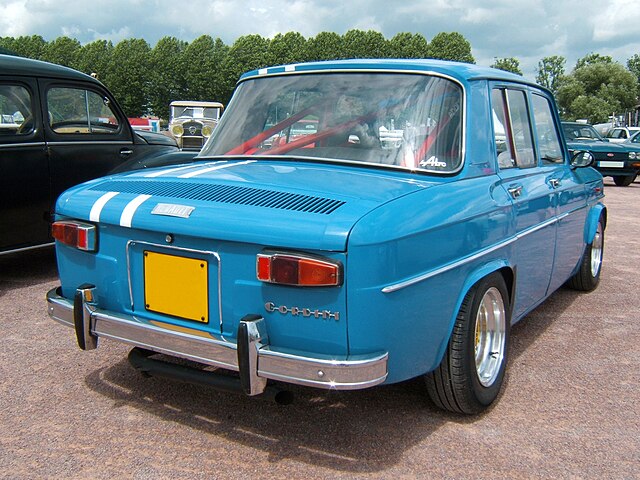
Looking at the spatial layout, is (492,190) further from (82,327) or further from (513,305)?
(82,327)

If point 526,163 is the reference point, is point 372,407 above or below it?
below

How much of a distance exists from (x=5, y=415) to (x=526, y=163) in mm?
3077

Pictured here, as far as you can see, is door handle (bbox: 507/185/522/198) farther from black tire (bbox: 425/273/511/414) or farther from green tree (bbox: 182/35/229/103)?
green tree (bbox: 182/35/229/103)

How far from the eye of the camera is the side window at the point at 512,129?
353 centimetres

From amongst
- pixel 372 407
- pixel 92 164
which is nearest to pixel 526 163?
pixel 372 407

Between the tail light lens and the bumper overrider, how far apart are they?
1.10 feet

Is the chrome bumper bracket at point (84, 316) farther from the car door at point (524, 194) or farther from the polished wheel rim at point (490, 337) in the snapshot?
the car door at point (524, 194)

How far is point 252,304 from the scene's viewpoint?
2498 millimetres

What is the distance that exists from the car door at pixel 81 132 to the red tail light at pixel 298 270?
406 cm

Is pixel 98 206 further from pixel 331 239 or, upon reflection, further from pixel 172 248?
pixel 331 239

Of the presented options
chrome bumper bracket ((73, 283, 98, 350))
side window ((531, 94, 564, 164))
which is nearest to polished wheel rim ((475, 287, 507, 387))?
side window ((531, 94, 564, 164))

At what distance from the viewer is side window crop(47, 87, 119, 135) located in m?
6.00

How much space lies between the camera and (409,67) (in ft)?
10.8

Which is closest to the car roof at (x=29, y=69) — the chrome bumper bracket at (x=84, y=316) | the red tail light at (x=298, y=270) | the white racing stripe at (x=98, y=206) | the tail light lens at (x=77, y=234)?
the tail light lens at (x=77, y=234)
